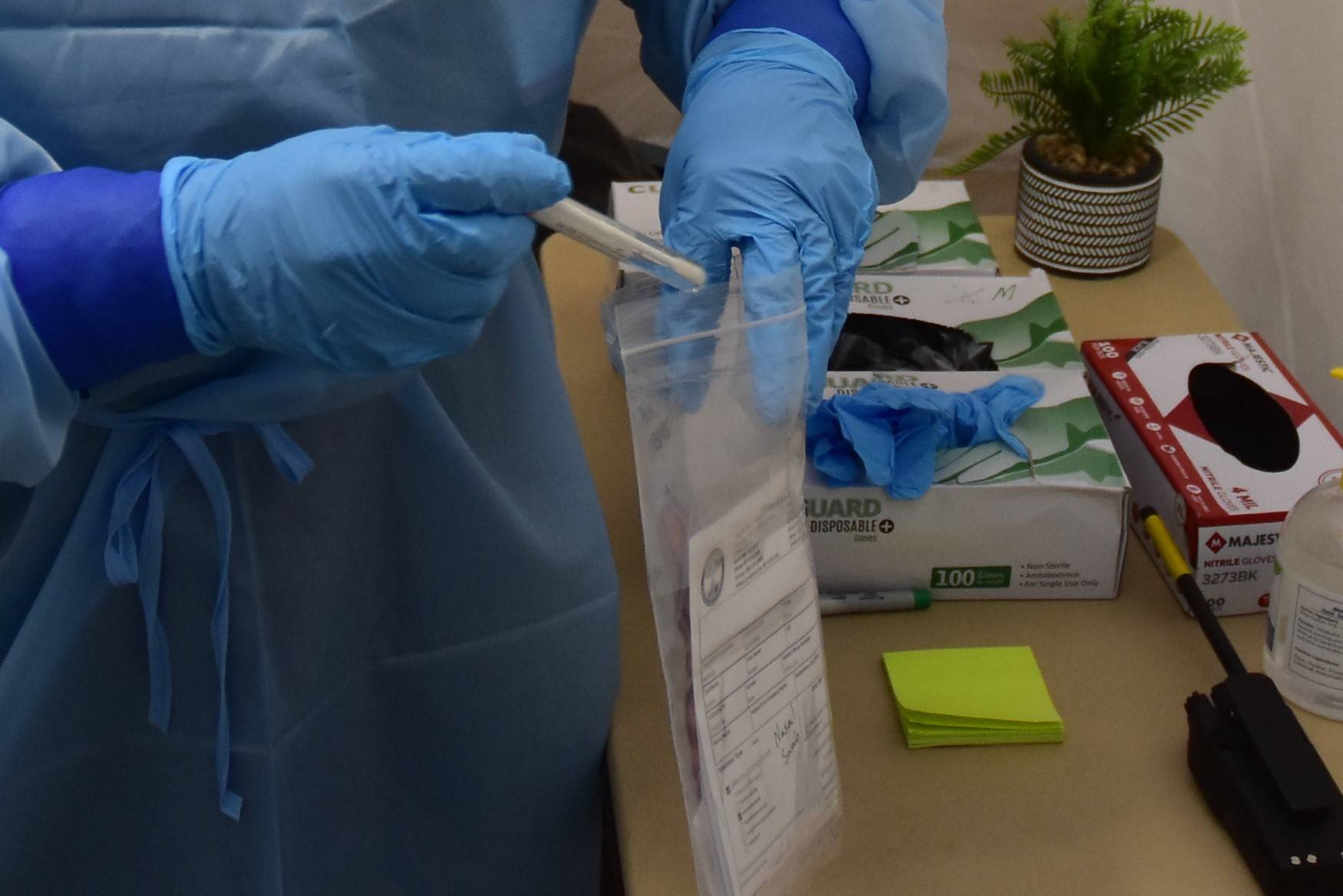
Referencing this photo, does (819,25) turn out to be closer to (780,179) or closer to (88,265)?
(780,179)

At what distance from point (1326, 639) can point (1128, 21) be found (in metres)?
0.68

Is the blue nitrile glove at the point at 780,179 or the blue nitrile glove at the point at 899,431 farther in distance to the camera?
the blue nitrile glove at the point at 899,431

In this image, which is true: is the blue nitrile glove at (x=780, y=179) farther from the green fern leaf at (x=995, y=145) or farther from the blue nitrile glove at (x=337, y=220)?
the green fern leaf at (x=995, y=145)

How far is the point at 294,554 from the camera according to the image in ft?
2.53

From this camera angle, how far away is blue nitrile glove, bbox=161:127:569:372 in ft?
1.94

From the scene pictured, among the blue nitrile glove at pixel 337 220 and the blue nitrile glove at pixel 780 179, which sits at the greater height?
the blue nitrile glove at pixel 337 220

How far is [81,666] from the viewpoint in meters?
0.76

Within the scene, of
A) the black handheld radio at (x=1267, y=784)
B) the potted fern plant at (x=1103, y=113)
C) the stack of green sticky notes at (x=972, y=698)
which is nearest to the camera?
the black handheld radio at (x=1267, y=784)

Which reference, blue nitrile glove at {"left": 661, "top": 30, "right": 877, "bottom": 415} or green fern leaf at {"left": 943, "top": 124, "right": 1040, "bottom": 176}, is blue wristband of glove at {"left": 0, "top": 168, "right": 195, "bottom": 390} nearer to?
blue nitrile glove at {"left": 661, "top": 30, "right": 877, "bottom": 415}

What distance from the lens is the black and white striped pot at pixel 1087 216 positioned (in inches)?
51.7

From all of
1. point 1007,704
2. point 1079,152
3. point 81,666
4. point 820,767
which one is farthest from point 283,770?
point 1079,152

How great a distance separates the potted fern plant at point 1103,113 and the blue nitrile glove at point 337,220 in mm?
853

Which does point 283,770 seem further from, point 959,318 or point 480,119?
point 959,318

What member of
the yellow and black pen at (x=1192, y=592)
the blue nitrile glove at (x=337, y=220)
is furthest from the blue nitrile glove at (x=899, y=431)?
the blue nitrile glove at (x=337, y=220)
